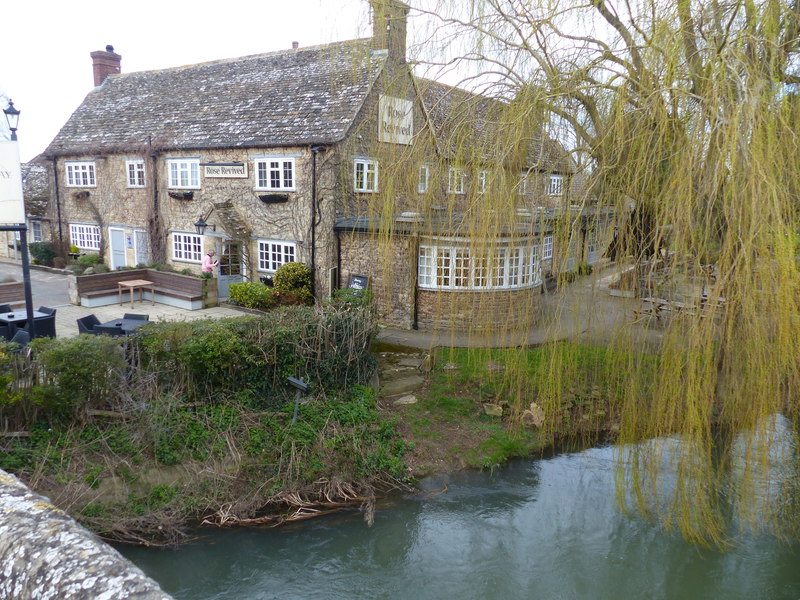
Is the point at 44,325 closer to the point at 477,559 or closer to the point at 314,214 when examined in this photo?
the point at 314,214

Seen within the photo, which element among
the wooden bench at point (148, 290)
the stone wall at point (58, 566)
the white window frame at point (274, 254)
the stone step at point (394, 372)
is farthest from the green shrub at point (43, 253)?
the stone wall at point (58, 566)

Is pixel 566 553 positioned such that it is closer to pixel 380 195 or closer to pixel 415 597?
pixel 415 597

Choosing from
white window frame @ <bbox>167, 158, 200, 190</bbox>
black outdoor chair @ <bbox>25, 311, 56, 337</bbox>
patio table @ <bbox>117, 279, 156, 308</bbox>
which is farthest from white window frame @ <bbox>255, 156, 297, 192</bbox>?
black outdoor chair @ <bbox>25, 311, 56, 337</bbox>

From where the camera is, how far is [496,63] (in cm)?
745

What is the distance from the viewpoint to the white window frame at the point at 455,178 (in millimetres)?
7703

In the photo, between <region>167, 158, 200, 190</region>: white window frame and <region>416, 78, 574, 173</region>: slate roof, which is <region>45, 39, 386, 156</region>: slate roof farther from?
<region>416, 78, 574, 173</region>: slate roof

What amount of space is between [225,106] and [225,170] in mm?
2685

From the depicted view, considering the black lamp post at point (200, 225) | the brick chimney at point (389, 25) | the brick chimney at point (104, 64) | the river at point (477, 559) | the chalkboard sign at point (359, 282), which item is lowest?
the river at point (477, 559)

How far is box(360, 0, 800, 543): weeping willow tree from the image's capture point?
16.8ft

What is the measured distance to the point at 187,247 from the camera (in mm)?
19406

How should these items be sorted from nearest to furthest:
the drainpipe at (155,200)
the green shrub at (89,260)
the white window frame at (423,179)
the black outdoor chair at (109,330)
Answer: the white window frame at (423,179), the black outdoor chair at (109,330), the drainpipe at (155,200), the green shrub at (89,260)

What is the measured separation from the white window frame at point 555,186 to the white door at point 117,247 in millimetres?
18369

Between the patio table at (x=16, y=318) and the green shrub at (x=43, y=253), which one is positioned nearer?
the patio table at (x=16, y=318)

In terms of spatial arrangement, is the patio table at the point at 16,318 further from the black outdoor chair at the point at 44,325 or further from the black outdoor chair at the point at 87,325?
the black outdoor chair at the point at 87,325
